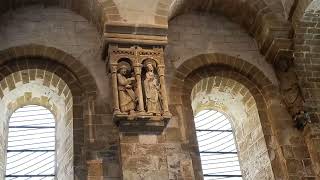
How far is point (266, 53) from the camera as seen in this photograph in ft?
37.5

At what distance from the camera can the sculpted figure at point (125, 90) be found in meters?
9.48

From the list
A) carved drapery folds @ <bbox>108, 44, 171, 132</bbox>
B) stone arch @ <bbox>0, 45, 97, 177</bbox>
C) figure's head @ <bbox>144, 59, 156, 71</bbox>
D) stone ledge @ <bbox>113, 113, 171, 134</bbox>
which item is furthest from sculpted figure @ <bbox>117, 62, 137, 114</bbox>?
stone arch @ <bbox>0, 45, 97, 177</bbox>

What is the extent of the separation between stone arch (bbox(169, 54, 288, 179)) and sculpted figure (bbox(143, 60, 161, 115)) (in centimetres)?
71

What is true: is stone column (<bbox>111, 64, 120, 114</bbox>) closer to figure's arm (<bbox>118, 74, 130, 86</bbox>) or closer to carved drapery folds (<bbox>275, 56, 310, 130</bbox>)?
figure's arm (<bbox>118, 74, 130, 86</bbox>)

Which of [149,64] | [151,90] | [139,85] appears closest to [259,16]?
[149,64]

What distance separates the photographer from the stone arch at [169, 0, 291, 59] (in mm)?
11258

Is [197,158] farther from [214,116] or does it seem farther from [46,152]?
[46,152]

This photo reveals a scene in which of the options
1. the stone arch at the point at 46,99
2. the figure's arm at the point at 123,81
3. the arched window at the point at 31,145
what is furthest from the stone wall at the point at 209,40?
the arched window at the point at 31,145

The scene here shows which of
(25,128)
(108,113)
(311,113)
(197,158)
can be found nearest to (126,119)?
(108,113)

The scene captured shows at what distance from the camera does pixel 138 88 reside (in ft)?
31.8

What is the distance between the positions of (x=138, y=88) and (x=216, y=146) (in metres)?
2.29

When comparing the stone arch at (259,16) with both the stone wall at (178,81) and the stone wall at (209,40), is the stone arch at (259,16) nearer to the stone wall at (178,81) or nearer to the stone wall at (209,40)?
the stone wall at (178,81)

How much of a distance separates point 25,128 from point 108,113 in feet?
5.49

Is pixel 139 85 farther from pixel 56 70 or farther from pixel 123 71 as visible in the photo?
pixel 56 70
